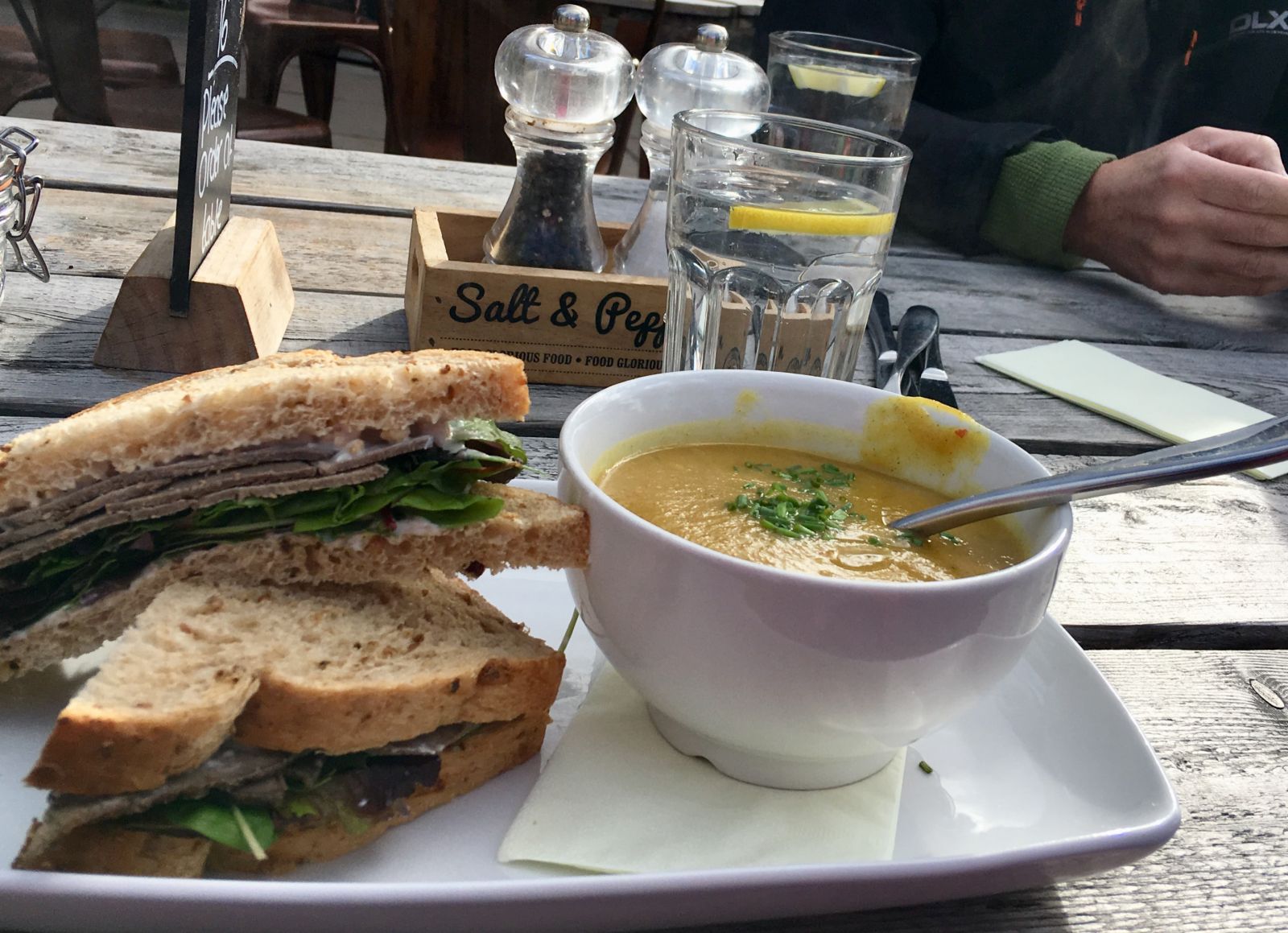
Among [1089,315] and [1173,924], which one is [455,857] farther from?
[1089,315]

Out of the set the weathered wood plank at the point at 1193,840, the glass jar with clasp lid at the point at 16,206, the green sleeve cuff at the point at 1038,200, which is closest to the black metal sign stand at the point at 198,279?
the glass jar with clasp lid at the point at 16,206

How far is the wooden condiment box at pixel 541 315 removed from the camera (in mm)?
1715

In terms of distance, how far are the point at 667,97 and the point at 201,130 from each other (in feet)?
2.94

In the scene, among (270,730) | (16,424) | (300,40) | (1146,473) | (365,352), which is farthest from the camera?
(300,40)

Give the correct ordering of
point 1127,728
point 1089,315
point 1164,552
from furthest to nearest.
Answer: point 1089,315 → point 1164,552 → point 1127,728

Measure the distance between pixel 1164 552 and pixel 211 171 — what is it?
155 centimetres

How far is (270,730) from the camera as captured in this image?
33.6 inches

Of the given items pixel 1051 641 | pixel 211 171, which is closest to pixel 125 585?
pixel 211 171

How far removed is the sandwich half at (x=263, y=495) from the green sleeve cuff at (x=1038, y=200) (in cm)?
217

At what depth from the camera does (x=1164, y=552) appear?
1.48m

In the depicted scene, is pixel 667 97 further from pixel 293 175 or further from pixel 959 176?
pixel 959 176

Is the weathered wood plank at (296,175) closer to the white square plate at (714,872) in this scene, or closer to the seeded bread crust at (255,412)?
the seeded bread crust at (255,412)

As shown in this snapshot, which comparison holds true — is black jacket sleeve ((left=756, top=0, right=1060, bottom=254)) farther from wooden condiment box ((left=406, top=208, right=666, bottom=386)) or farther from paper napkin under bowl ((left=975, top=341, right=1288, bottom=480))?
wooden condiment box ((left=406, top=208, right=666, bottom=386))

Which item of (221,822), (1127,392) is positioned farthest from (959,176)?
(221,822)
